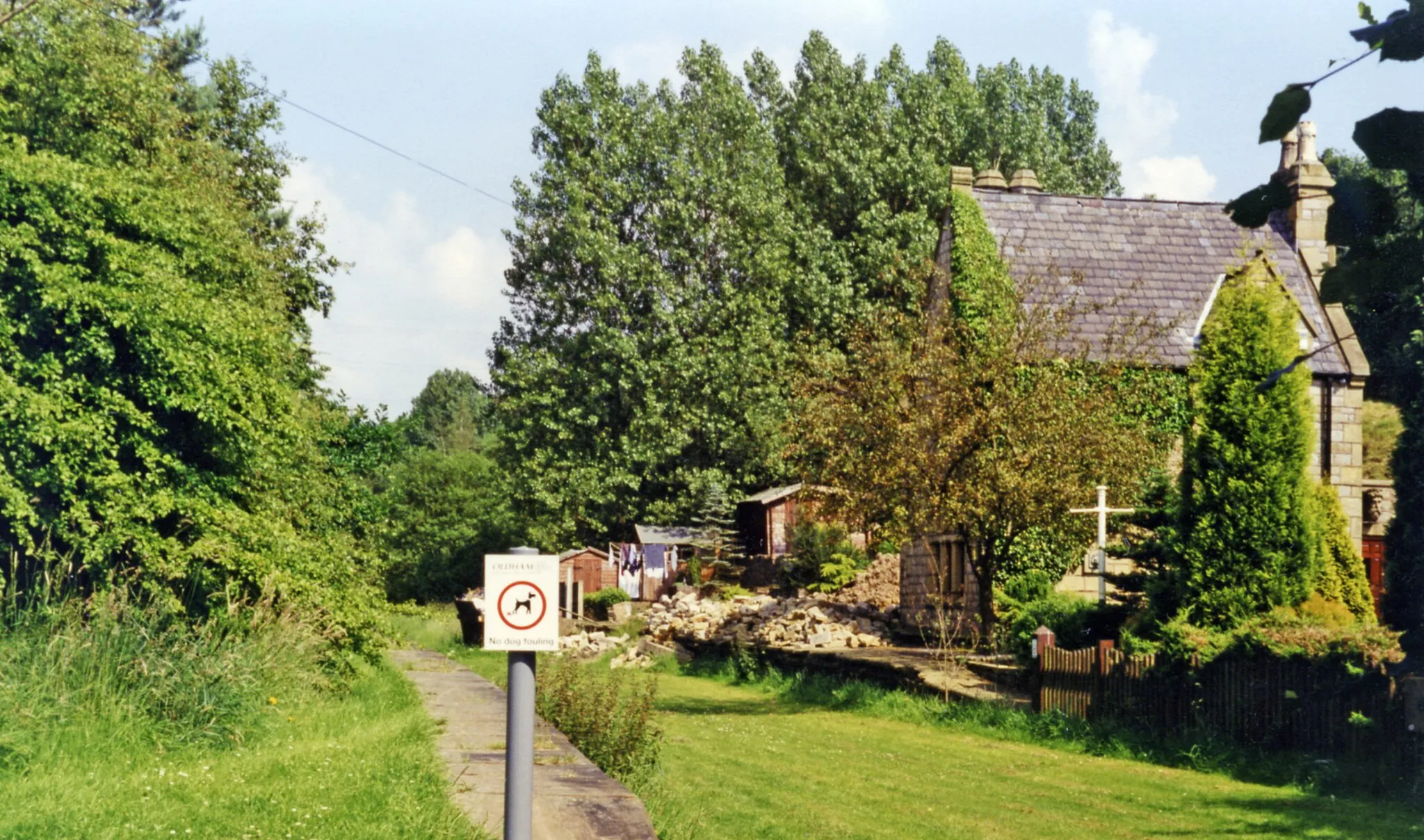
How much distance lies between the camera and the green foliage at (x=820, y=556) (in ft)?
113

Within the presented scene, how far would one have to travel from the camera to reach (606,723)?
1134 cm

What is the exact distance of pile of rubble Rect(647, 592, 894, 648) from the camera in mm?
28141

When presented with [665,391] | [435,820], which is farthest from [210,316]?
[665,391]

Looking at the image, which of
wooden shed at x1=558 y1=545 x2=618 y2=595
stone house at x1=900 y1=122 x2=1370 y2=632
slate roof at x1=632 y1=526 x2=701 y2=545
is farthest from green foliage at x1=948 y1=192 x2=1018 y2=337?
wooden shed at x1=558 y1=545 x2=618 y2=595

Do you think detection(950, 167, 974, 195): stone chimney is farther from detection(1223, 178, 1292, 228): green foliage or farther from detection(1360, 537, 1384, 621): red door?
detection(1223, 178, 1292, 228): green foliage

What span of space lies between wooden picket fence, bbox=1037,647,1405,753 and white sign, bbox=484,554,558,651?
30.5 ft

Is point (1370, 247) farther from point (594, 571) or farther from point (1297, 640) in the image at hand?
point (594, 571)

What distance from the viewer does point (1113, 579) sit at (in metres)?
18.8

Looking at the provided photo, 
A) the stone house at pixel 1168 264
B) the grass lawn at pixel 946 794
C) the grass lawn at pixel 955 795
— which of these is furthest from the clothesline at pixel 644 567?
the grass lawn at pixel 955 795

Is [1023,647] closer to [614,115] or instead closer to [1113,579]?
[1113,579]

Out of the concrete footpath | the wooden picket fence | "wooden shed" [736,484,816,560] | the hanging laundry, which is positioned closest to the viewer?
the concrete footpath

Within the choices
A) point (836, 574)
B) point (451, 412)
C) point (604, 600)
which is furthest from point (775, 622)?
point (451, 412)

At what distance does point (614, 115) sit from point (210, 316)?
3401 centimetres

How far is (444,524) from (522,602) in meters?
60.4
